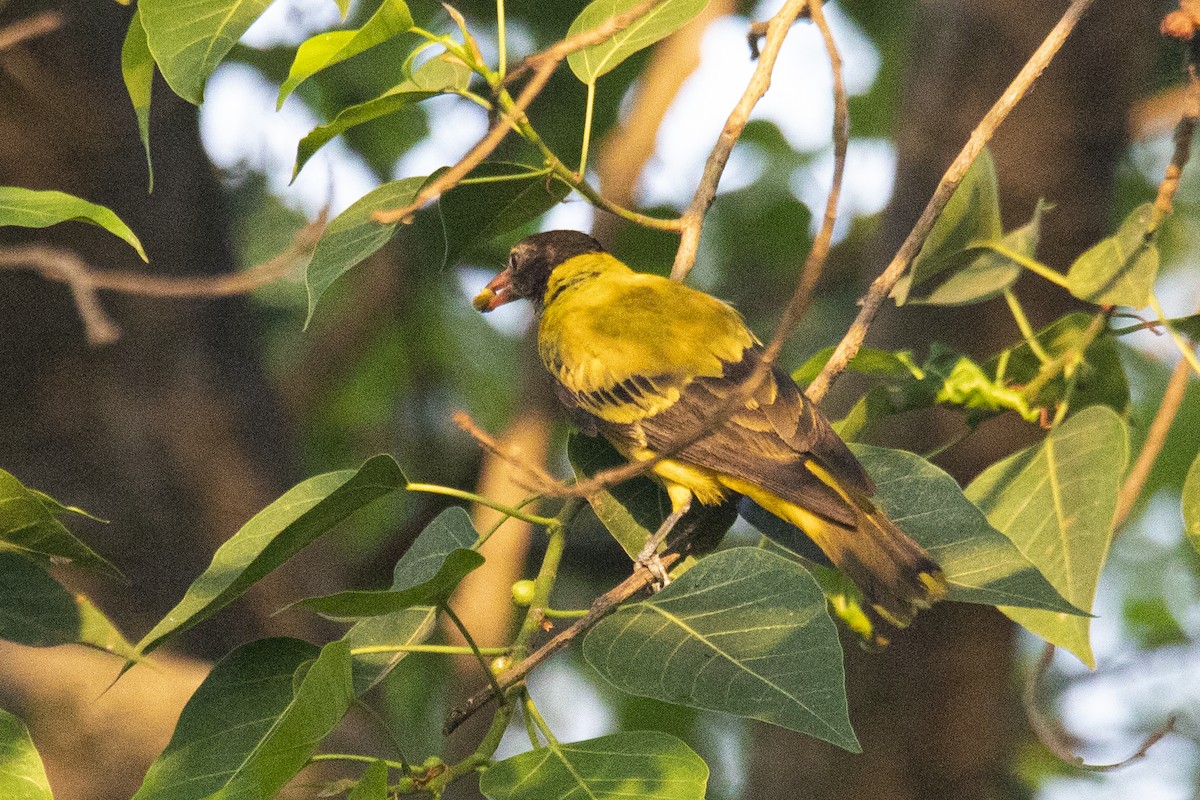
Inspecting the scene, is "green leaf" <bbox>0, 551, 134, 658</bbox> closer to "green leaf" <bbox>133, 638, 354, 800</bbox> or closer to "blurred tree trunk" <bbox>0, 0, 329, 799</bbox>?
"green leaf" <bbox>133, 638, 354, 800</bbox>

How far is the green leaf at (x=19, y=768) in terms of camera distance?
1715 mm

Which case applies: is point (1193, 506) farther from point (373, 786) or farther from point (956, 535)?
point (373, 786)

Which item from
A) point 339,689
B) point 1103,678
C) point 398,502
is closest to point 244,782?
point 339,689

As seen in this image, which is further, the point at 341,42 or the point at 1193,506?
the point at 1193,506

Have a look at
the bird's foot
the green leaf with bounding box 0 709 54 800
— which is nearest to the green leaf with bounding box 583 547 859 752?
the bird's foot

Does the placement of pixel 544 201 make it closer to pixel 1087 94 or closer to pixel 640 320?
pixel 640 320

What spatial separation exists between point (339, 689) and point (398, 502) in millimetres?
4719

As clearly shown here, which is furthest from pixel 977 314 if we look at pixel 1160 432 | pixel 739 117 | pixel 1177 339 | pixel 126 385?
pixel 126 385

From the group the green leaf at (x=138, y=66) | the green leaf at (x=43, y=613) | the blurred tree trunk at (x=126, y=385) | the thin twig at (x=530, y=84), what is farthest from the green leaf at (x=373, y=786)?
the blurred tree trunk at (x=126, y=385)

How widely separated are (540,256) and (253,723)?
222cm

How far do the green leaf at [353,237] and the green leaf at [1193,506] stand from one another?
149 cm

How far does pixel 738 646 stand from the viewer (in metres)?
1.72

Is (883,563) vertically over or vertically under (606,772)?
under

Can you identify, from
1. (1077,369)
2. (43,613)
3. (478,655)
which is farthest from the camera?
(1077,369)
